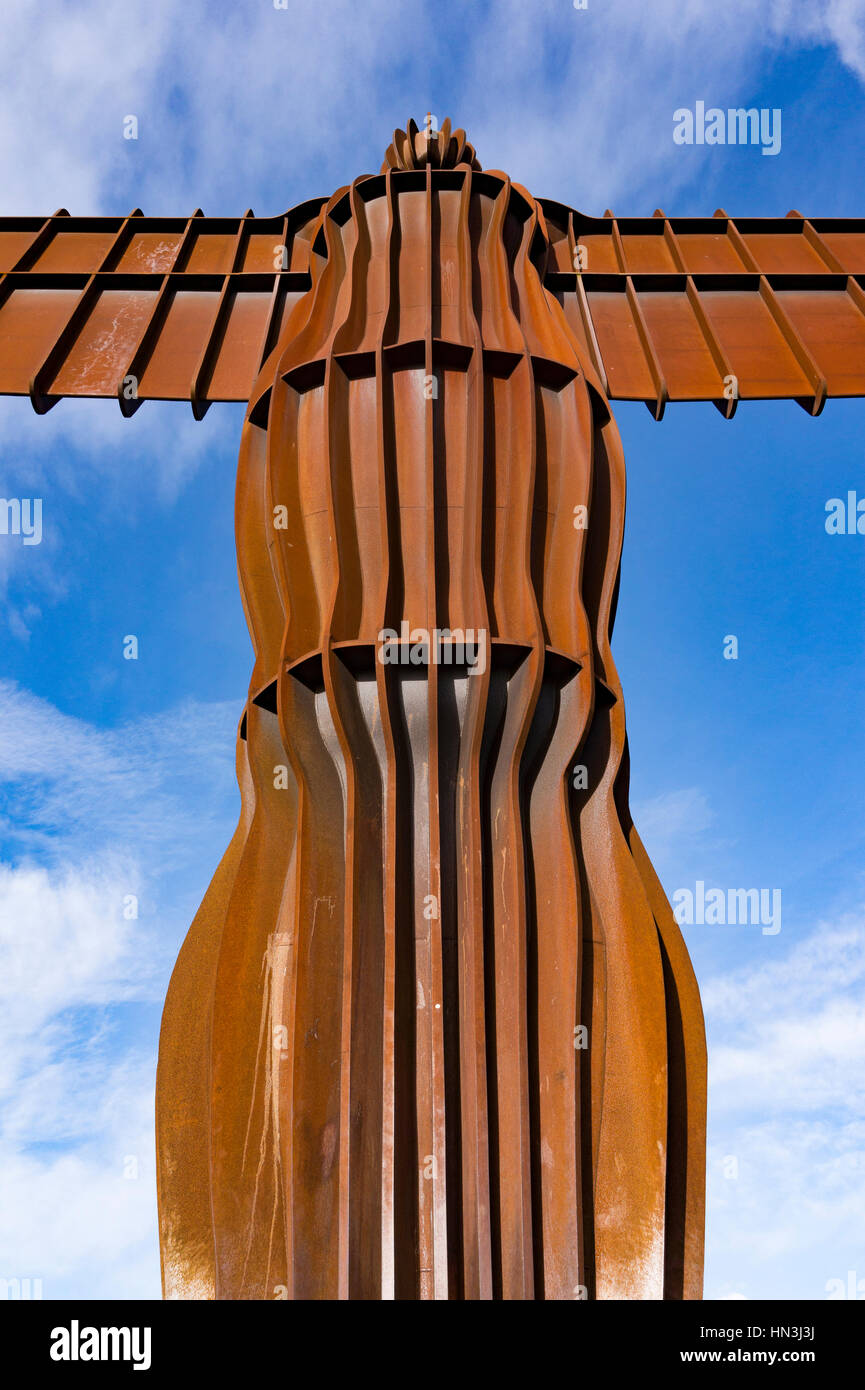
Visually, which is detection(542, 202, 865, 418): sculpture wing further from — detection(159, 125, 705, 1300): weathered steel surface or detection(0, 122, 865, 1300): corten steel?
detection(159, 125, 705, 1300): weathered steel surface

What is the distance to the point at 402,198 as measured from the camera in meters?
16.5

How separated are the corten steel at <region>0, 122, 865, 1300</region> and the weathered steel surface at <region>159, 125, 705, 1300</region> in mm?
34

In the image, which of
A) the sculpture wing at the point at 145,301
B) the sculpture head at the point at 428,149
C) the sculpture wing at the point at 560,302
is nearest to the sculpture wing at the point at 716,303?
the sculpture wing at the point at 560,302

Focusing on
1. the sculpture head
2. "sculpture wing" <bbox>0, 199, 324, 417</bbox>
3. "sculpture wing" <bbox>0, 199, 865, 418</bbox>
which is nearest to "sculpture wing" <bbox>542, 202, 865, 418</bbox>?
"sculpture wing" <bbox>0, 199, 865, 418</bbox>

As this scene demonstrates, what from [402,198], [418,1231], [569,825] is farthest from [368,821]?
[402,198]

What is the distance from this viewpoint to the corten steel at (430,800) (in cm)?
1168

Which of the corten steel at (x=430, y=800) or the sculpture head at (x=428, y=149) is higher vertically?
the sculpture head at (x=428, y=149)

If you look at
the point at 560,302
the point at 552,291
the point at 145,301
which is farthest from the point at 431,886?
the point at 145,301

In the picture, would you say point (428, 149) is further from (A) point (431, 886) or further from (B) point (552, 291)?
(A) point (431, 886)

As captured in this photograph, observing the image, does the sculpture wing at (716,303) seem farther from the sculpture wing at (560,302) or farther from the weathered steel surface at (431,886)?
the weathered steel surface at (431,886)

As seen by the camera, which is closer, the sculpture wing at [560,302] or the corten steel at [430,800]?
the corten steel at [430,800]

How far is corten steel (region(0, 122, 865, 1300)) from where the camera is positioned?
11.7 metres

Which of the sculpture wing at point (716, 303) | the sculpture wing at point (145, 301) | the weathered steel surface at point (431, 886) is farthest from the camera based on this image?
the sculpture wing at point (716, 303)

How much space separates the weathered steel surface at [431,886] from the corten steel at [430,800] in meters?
0.03
